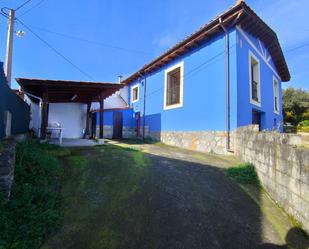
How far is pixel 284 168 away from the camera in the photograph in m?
3.88

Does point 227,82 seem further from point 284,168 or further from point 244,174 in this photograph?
point 284,168

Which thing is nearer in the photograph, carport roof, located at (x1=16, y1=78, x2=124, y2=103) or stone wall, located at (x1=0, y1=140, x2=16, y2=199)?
stone wall, located at (x1=0, y1=140, x2=16, y2=199)

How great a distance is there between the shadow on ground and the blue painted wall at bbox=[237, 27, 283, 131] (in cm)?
315

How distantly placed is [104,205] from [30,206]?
119 cm

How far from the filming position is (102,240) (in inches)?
117

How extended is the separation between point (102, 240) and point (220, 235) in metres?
1.74

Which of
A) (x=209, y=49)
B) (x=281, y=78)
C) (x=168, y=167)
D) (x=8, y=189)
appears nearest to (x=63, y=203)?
(x=8, y=189)

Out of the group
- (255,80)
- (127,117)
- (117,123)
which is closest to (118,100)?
(127,117)

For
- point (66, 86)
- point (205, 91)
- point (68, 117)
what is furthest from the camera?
point (68, 117)

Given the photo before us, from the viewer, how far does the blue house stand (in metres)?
8.18

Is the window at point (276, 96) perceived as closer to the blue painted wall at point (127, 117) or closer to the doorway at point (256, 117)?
the doorway at point (256, 117)

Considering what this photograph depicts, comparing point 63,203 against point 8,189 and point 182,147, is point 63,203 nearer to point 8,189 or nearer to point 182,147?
point 8,189

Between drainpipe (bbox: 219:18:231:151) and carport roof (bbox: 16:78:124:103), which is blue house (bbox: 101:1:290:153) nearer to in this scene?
drainpipe (bbox: 219:18:231:151)

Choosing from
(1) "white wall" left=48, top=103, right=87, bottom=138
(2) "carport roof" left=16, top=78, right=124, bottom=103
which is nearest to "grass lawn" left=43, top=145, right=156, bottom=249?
(2) "carport roof" left=16, top=78, right=124, bottom=103
